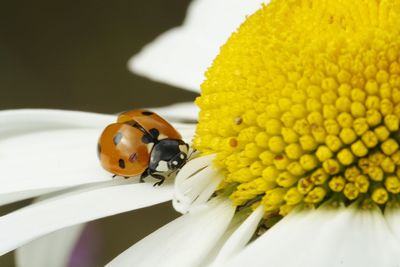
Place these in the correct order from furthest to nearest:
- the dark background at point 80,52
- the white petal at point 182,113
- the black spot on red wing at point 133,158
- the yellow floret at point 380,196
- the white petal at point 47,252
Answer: the dark background at point 80,52
the white petal at point 182,113
the white petal at point 47,252
the black spot on red wing at point 133,158
the yellow floret at point 380,196

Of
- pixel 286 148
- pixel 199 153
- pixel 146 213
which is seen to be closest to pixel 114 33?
pixel 146 213

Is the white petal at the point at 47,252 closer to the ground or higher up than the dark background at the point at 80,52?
higher up

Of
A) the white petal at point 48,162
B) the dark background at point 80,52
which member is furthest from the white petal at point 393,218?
the dark background at point 80,52

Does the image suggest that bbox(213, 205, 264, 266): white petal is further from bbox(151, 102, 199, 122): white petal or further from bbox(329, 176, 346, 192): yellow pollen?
bbox(151, 102, 199, 122): white petal

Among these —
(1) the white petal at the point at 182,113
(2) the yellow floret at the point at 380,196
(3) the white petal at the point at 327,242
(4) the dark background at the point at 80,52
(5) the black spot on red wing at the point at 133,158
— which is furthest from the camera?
(4) the dark background at the point at 80,52

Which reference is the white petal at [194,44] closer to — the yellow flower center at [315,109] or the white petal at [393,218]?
the yellow flower center at [315,109]

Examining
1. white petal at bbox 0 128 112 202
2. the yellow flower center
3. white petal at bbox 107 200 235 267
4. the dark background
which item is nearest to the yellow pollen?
the yellow flower center

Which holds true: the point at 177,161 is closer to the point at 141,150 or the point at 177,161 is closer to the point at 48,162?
the point at 141,150
